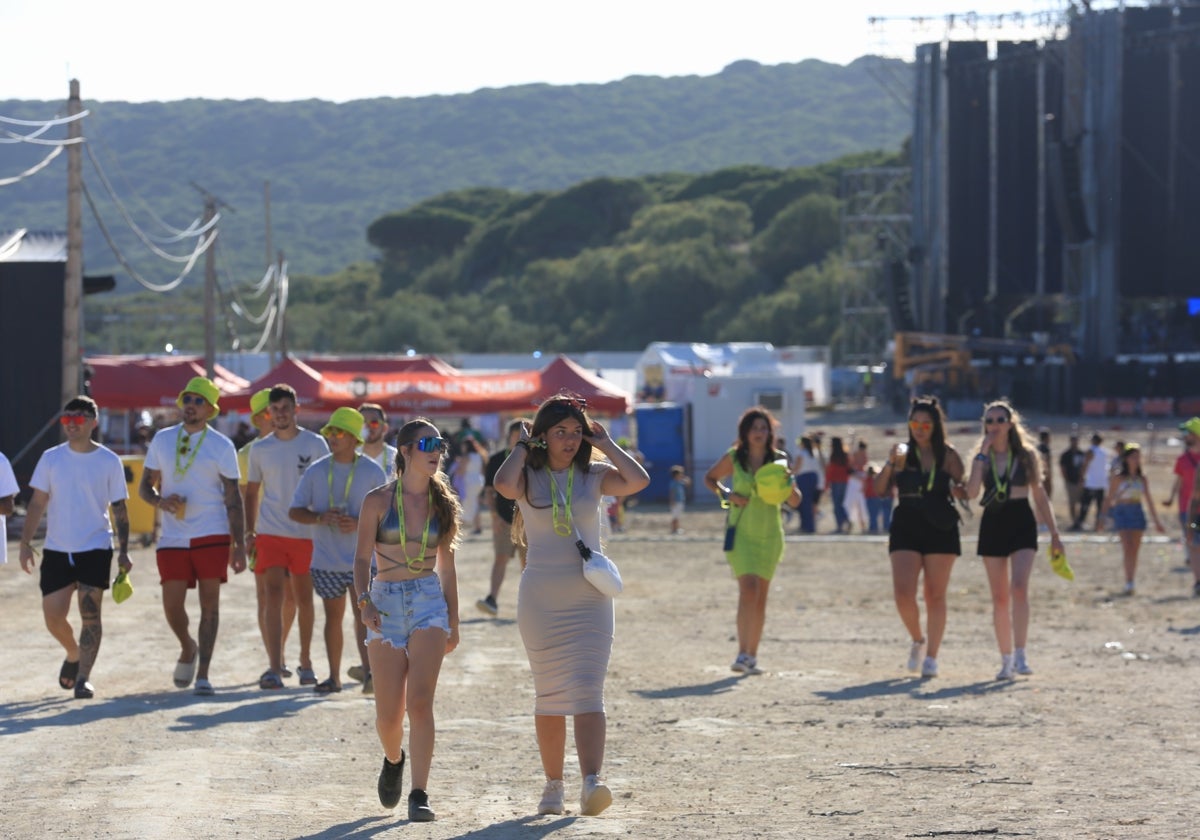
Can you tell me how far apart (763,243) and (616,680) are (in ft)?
345

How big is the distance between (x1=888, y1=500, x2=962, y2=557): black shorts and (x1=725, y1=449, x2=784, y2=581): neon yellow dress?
0.71m

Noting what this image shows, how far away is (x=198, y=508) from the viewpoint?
367 inches


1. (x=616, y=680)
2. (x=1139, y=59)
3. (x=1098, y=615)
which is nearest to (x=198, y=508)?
(x=616, y=680)

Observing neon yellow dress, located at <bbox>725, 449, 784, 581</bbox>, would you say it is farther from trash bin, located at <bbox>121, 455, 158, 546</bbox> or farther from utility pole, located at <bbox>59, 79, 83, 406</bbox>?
trash bin, located at <bbox>121, 455, 158, 546</bbox>

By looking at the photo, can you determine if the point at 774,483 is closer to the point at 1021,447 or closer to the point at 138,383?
the point at 1021,447

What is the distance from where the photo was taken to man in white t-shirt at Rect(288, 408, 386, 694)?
8961mm

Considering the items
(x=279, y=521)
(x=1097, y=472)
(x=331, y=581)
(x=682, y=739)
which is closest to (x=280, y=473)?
(x=279, y=521)

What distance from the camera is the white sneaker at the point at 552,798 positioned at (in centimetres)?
633

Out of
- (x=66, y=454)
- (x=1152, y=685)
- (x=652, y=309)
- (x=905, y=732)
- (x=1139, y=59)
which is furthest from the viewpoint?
(x=652, y=309)

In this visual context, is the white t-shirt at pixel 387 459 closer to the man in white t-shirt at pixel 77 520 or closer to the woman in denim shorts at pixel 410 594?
the man in white t-shirt at pixel 77 520

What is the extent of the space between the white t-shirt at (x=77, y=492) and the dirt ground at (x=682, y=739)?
0.85 m

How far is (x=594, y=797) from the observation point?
6.08 metres

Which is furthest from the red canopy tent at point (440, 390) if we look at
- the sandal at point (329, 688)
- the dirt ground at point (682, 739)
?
the sandal at point (329, 688)

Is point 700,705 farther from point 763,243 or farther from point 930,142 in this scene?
point 763,243
